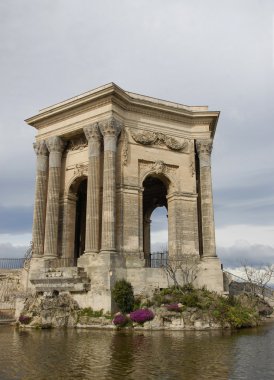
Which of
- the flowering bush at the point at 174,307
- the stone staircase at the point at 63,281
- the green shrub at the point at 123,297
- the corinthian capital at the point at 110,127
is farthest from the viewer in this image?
the corinthian capital at the point at 110,127

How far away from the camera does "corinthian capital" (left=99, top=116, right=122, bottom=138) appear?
3064cm

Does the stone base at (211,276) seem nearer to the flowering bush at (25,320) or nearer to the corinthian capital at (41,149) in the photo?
the flowering bush at (25,320)

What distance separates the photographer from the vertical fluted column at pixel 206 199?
32.5 meters

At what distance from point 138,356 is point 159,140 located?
70.9 feet

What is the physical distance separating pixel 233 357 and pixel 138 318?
11033mm

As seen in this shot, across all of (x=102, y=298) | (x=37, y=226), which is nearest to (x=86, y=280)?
(x=102, y=298)

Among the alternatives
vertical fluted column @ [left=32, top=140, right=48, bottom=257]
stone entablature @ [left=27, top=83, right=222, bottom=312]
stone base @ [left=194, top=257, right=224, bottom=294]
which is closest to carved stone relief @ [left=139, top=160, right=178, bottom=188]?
stone entablature @ [left=27, top=83, right=222, bottom=312]

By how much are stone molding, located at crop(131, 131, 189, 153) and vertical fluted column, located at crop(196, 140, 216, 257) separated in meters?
1.40

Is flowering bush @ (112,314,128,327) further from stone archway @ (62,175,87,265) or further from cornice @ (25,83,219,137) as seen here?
cornice @ (25,83,219,137)

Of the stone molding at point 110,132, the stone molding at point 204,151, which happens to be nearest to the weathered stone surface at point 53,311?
the stone molding at point 110,132

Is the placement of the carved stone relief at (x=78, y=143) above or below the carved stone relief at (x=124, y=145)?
above

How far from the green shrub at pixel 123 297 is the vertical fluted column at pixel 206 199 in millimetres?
8441

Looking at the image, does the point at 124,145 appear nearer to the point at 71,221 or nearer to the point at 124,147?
the point at 124,147

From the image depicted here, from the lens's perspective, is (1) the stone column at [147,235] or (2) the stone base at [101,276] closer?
→ (2) the stone base at [101,276]
